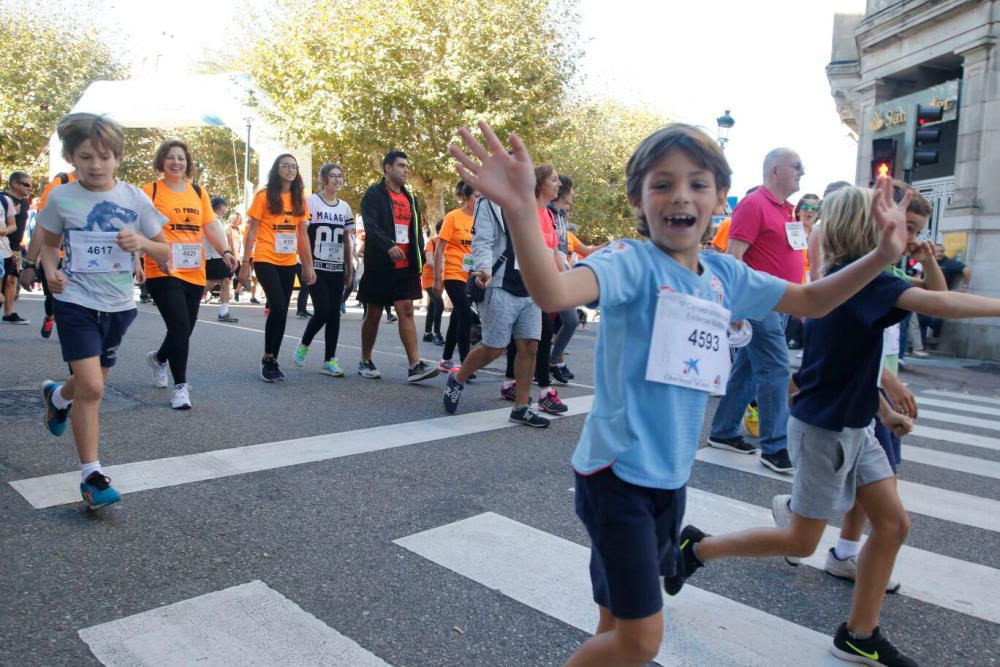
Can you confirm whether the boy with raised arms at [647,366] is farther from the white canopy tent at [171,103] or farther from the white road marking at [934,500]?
the white canopy tent at [171,103]

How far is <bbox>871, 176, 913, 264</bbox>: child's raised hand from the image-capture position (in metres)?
2.29

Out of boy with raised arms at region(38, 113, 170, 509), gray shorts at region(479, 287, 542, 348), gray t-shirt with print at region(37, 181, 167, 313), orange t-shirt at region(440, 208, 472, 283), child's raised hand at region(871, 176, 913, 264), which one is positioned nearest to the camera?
child's raised hand at region(871, 176, 913, 264)

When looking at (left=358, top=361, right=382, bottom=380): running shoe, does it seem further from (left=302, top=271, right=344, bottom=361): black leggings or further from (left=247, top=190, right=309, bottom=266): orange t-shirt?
(left=247, top=190, right=309, bottom=266): orange t-shirt

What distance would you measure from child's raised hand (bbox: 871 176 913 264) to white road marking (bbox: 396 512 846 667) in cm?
142

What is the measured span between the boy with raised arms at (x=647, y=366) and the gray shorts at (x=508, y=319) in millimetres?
3902

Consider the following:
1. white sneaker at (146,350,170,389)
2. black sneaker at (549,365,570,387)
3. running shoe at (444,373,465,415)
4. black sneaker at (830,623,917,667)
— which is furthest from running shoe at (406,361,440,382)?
black sneaker at (830,623,917,667)

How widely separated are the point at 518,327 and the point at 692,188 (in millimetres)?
4148

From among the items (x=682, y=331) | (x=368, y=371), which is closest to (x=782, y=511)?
(x=682, y=331)

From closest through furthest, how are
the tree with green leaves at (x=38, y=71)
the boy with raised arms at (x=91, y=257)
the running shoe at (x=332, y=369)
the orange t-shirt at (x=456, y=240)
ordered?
1. the boy with raised arms at (x=91, y=257)
2. the running shoe at (x=332, y=369)
3. the orange t-shirt at (x=456, y=240)
4. the tree with green leaves at (x=38, y=71)

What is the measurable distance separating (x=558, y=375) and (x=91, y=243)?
17.3 feet

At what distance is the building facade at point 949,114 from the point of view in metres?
13.9

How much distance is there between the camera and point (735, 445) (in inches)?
227

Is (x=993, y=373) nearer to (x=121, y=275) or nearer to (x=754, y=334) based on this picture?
(x=754, y=334)

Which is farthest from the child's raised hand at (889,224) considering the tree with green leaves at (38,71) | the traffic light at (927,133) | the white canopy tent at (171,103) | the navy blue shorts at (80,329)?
the tree with green leaves at (38,71)
